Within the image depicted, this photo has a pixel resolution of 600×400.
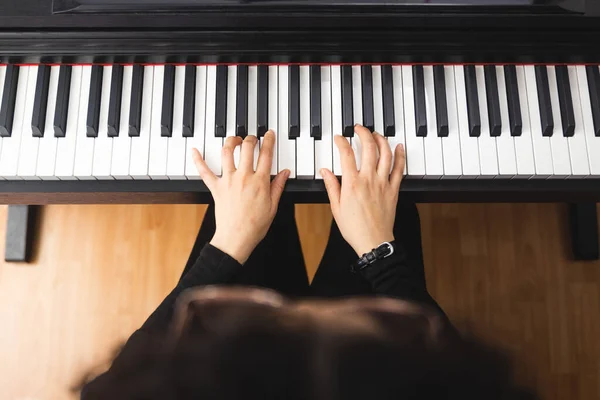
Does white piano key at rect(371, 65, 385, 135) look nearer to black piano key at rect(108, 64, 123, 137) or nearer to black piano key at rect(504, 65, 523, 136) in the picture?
black piano key at rect(504, 65, 523, 136)

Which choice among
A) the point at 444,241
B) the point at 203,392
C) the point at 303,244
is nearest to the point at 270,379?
the point at 203,392

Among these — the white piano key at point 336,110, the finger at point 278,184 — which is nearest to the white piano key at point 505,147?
the white piano key at point 336,110

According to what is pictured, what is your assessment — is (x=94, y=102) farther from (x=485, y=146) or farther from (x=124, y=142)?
(x=485, y=146)

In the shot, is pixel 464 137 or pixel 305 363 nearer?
pixel 305 363

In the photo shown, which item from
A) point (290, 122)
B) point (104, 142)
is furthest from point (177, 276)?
point (290, 122)

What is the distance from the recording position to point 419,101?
3.34 ft

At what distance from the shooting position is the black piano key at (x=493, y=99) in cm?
101

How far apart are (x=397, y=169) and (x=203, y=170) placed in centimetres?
37

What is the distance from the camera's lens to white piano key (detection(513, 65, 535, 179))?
3.30 feet

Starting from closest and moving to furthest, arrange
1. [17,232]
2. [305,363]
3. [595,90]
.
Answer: [305,363] < [595,90] < [17,232]

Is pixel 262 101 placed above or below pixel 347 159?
above

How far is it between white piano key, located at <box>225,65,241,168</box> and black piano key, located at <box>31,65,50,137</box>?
0.35 meters

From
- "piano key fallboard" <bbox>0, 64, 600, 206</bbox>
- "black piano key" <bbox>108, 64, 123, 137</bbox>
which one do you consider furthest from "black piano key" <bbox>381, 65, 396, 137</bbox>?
"black piano key" <bbox>108, 64, 123, 137</bbox>

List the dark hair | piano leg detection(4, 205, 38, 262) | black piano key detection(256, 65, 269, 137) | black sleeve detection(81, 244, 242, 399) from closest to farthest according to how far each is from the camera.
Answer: the dark hair → black sleeve detection(81, 244, 242, 399) → black piano key detection(256, 65, 269, 137) → piano leg detection(4, 205, 38, 262)
